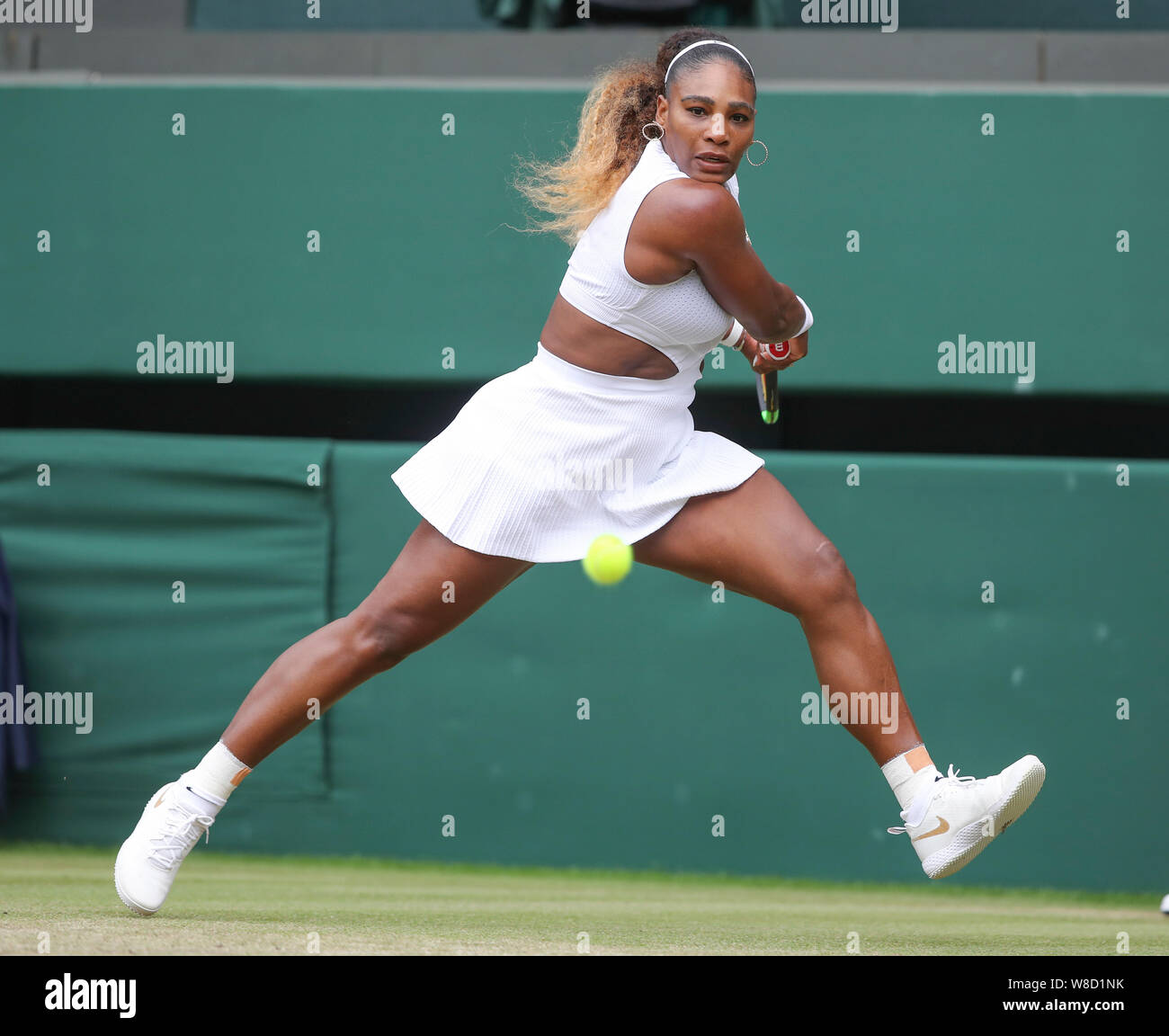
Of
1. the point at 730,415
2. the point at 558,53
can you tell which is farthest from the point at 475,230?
the point at 730,415

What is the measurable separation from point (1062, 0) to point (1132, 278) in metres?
1.25

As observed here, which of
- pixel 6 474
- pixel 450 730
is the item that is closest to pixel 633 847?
pixel 450 730

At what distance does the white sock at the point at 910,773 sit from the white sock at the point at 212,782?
1.38m

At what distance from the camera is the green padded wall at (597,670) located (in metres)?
4.80

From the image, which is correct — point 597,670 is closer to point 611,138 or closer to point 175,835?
point 175,835

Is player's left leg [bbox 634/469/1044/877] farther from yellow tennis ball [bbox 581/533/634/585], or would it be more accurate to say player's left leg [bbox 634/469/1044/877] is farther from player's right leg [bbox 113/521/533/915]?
player's right leg [bbox 113/521/533/915]

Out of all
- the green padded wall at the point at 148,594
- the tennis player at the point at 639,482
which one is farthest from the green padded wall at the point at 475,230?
the tennis player at the point at 639,482

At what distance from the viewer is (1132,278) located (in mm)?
4879

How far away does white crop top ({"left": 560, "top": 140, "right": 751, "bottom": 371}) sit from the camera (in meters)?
2.72

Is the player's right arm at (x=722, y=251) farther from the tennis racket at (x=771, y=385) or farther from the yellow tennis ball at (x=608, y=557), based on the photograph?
the yellow tennis ball at (x=608, y=557)

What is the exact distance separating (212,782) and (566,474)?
103 cm

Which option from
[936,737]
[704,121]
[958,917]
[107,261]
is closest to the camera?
[704,121]

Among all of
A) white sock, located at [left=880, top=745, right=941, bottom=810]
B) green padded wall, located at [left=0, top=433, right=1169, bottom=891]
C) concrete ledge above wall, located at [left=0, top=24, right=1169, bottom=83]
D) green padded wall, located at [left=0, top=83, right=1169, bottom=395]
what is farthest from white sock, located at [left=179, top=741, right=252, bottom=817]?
concrete ledge above wall, located at [left=0, top=24, right=1169, bottom=83]
